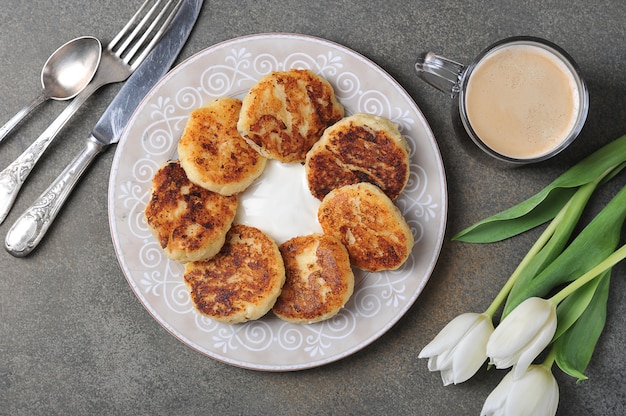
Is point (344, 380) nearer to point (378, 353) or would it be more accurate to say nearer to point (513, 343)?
point (378, 353)

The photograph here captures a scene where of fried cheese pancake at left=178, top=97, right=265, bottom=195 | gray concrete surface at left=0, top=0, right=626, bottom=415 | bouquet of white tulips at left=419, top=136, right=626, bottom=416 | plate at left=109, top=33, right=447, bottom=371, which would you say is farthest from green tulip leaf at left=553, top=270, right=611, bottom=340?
fried cheese pancake at left=178, top=97, right=265, bottom=195

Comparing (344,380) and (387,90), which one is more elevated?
(387,90)

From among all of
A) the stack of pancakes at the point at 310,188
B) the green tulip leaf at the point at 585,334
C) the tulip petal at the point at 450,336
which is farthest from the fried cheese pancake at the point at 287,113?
the green tulip leaf at the point at 585,334

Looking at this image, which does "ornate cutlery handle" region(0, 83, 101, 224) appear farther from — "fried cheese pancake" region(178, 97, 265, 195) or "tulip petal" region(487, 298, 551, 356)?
"tulip petal" region(487, 298, 551, 356)

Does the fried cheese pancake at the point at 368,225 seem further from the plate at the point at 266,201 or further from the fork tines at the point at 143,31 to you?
the fork tines at the point at 143,31

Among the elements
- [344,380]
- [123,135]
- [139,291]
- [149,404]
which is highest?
[123,135]

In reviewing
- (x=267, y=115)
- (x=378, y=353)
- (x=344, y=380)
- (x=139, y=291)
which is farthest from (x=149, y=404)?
(x=267, y=115)
